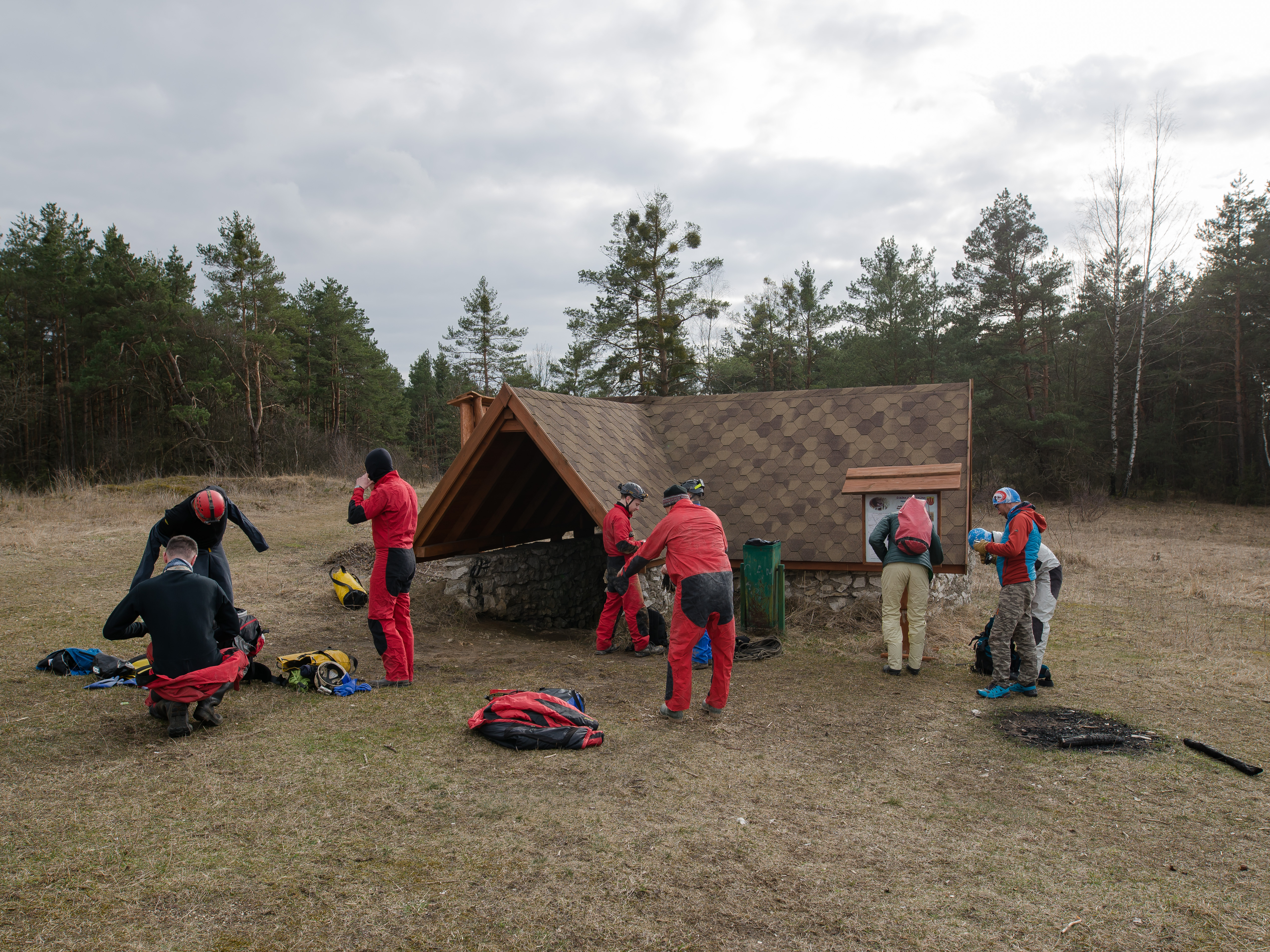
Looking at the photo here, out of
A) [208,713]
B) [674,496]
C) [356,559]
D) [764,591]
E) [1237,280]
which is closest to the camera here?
[208,713]

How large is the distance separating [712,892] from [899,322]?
27279 millimetres

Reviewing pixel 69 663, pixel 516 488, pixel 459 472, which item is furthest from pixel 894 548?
pixel 69 663

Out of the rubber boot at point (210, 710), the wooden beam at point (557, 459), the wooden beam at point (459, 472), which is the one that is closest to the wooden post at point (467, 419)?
the wooden beam at point (459, 472)

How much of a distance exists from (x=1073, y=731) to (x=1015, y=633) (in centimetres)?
107

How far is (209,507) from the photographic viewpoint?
5.60 metres

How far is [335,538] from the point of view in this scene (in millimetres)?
15070

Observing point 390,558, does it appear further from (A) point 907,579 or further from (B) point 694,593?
(A) point 907,579

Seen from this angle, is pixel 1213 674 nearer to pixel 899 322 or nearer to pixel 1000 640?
pixel 1000 640

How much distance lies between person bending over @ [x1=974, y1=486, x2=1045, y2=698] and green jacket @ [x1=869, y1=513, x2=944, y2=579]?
637 mm

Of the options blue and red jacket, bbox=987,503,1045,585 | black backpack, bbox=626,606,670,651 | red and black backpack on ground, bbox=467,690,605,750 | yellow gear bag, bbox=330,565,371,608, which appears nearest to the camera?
red and black backpack on ground, bbox=467,690,605,750

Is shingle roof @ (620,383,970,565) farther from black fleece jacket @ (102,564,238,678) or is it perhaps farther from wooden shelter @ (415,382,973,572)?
black fleece jacket @ (102,564,238,678)

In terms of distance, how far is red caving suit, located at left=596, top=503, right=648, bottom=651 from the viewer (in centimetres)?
758

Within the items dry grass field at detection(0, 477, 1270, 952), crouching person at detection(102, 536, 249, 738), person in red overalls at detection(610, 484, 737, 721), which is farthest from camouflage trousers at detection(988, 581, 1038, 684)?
crouching person at detection(102, 536, 249, 738)

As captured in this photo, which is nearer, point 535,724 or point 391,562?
point 535,724
